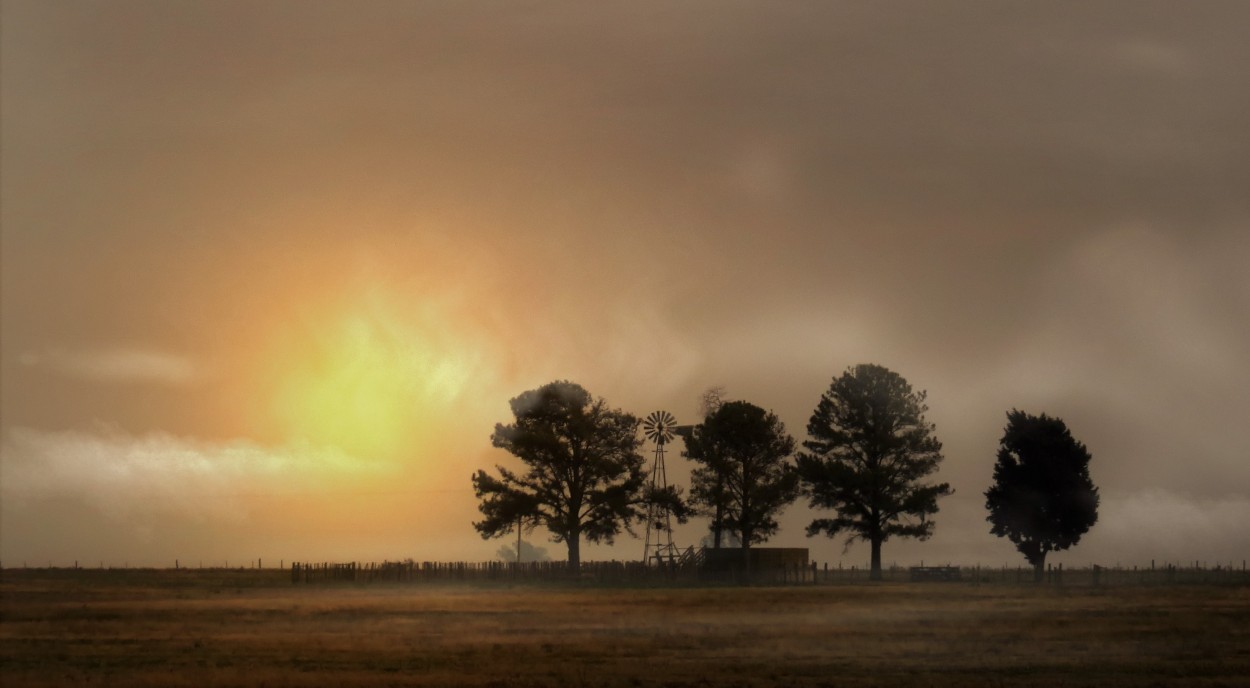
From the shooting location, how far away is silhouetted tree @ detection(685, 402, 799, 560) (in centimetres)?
10538

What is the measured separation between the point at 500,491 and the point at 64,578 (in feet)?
106

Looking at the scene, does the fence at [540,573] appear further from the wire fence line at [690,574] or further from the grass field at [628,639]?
the grass field at [628,639]

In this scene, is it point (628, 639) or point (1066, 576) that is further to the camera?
point (1066, 576)

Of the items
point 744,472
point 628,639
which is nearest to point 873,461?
point 744,472

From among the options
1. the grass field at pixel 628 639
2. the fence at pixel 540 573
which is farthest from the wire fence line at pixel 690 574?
the grass field at pixel 628 639

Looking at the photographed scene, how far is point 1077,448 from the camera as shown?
101188 millimetres

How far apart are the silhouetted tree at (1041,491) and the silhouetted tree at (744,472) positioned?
15808 millimetres

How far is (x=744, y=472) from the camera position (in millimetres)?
106375

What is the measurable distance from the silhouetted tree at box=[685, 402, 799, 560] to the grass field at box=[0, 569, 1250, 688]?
97.6ft

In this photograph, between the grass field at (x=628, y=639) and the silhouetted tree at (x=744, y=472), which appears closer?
the grass field at (x=628, y=639)

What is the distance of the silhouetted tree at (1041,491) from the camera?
99.2m

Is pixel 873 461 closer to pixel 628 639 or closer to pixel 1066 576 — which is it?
pixel 1066 576

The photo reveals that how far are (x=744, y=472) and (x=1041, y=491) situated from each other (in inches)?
867

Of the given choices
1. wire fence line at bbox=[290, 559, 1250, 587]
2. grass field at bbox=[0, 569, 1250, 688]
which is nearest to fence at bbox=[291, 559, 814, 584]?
wire fence line at bbox=[290, 559, 1250, 587]
